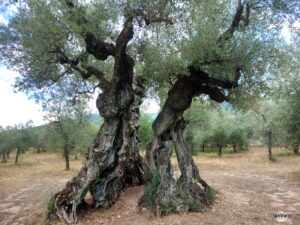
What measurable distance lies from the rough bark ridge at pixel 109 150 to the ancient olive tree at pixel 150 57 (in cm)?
4

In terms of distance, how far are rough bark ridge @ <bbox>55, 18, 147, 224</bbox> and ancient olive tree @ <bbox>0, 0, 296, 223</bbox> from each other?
0.12ft

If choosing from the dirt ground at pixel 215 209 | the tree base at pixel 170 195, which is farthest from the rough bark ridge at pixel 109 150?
the tree base at pixel 170 195

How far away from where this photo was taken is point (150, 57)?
44.2 feet

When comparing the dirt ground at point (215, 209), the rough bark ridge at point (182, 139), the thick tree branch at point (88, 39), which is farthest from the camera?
the rough bark ridge at point (182, 139)

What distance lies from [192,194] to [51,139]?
77.0 ft

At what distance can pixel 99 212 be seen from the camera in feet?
42.4

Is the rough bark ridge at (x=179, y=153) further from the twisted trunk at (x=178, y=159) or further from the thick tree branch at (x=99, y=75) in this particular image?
the thick tree branch at (x=99, y=75)

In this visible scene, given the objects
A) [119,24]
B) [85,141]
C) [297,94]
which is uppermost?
[119,24]

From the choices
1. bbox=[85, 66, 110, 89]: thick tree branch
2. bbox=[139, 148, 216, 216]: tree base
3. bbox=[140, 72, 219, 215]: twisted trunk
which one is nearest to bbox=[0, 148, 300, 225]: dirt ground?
bbox=[139, 148, 216, 216]: tree base

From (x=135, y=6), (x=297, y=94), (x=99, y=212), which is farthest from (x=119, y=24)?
(x=297, y=94)

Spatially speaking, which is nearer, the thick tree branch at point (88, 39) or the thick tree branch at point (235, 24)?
the thick tree branch at point (88, 39)

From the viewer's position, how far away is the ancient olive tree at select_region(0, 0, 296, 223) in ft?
38.3

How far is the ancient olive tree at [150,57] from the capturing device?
38.3ft

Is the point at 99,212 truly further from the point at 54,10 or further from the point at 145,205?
the point at 54,10
